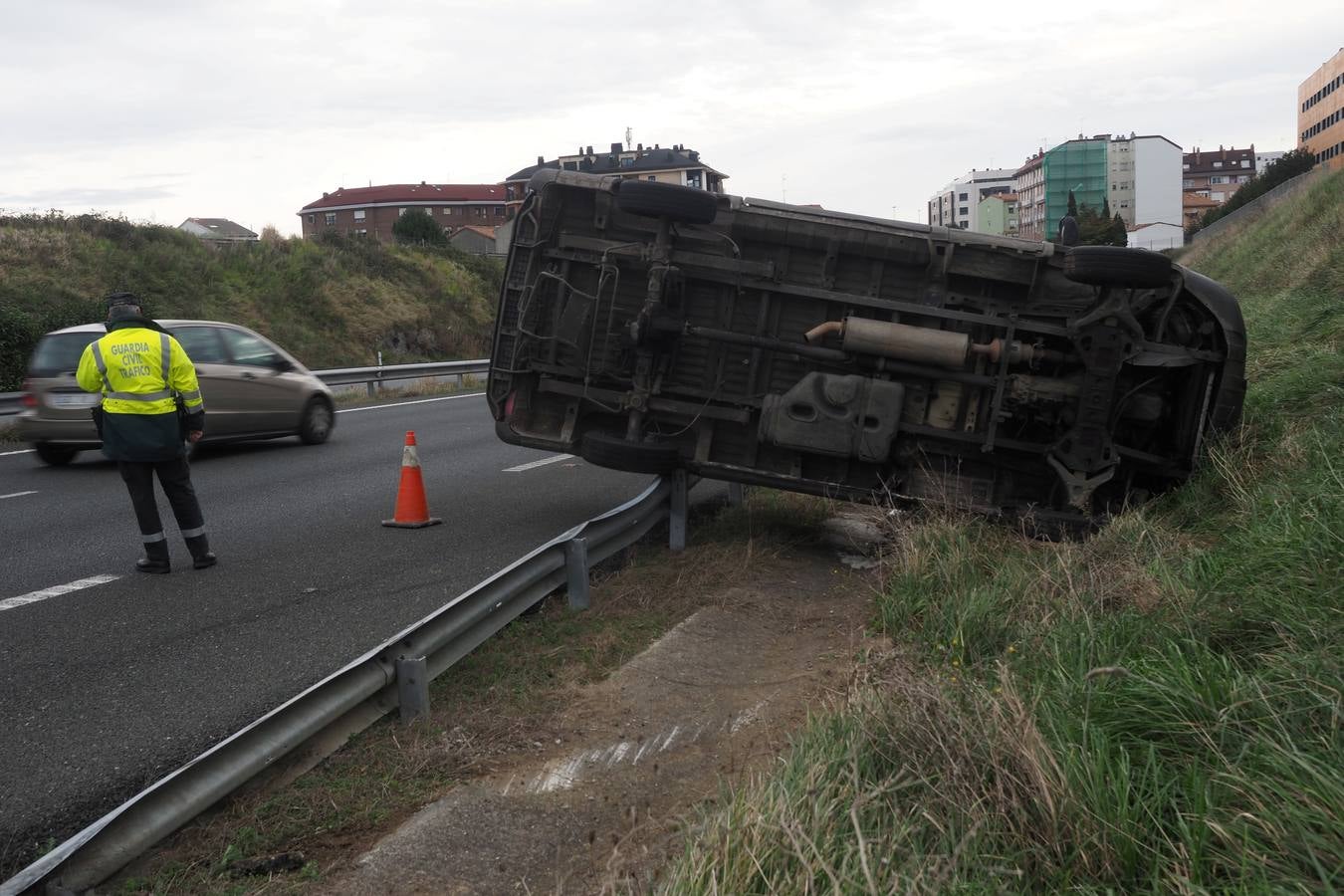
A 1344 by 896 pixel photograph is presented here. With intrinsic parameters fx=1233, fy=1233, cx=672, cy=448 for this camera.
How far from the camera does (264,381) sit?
1451cm

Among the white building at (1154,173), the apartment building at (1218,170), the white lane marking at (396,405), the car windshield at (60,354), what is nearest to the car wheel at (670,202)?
the car windshield at (60,354)

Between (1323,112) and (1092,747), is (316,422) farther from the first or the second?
(1323,112)

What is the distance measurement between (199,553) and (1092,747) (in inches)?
246

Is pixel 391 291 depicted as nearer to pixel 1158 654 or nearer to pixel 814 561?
pixel 814 561

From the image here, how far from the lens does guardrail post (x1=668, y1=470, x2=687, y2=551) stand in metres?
8.57

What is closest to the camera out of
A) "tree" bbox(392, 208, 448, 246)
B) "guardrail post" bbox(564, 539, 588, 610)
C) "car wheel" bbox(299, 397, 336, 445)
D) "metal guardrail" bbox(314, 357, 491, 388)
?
"guardrail post" bbox(564, 539, 588, 610)

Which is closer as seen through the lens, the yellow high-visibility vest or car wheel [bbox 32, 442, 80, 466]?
the yellow high-visibility vest

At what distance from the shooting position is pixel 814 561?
852 cm

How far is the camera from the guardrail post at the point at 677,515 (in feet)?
28.1

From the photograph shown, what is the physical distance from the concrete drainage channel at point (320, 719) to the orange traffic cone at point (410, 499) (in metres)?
2.50

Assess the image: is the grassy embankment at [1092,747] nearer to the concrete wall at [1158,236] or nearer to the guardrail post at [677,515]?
the guardrail post at [677,515]

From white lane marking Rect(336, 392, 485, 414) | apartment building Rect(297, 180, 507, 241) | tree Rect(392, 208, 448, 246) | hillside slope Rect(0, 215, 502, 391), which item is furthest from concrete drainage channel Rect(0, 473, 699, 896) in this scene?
apartment building Rect(297, 180, 507, 241)

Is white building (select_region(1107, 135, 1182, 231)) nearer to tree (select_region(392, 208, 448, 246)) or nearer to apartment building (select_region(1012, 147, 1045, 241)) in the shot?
apartment building (select_region(1012, 147, 1045, 241))

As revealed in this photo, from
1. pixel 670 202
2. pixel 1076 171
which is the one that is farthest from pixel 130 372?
pixel 1076 171
